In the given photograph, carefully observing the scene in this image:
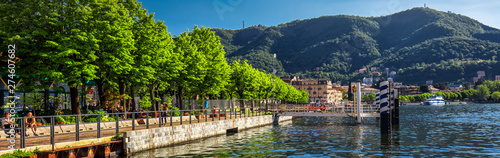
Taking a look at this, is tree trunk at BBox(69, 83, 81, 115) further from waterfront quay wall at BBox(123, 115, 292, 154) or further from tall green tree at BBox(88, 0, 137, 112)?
waterfront quay wall at BBox(123, 115, 292, 154)

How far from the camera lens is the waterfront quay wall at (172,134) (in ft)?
85.2

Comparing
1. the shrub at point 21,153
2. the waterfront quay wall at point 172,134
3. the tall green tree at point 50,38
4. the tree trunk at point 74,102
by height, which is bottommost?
the waterfront quay wall at point 172,134

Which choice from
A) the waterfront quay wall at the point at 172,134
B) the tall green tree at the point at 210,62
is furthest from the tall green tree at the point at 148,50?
the tall green tree at the point at 210,62

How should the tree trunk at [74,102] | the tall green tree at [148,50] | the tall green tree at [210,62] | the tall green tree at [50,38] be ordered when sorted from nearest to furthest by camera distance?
the tall green tree at [50,38]
the tree trunk at [74,102]
the tall green tree at [148,50]
the tall green tree at [210,62]

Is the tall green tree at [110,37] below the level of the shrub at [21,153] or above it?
above

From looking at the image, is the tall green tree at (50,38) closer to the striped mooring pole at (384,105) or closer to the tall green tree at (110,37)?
the tall green tree at (110,37)

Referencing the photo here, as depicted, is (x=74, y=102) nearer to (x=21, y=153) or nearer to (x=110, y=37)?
(x=110, y=37)

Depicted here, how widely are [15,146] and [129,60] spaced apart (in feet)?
53.2

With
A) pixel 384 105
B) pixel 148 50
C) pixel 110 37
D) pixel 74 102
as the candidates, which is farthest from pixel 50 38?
pixel 384 105

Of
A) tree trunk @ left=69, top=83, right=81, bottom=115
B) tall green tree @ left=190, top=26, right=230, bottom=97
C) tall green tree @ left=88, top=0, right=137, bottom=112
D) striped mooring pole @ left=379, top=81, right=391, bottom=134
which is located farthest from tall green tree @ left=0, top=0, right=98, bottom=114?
striped mooring pole @ left=379, top=81, right=391, bottom=134

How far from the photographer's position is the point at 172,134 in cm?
3159

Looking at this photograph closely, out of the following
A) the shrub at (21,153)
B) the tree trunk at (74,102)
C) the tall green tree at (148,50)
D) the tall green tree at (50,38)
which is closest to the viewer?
the shrub at (21,153)

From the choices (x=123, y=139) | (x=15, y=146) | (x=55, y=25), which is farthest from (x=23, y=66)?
(x=15, y=146)

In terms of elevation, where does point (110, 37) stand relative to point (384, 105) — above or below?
above
